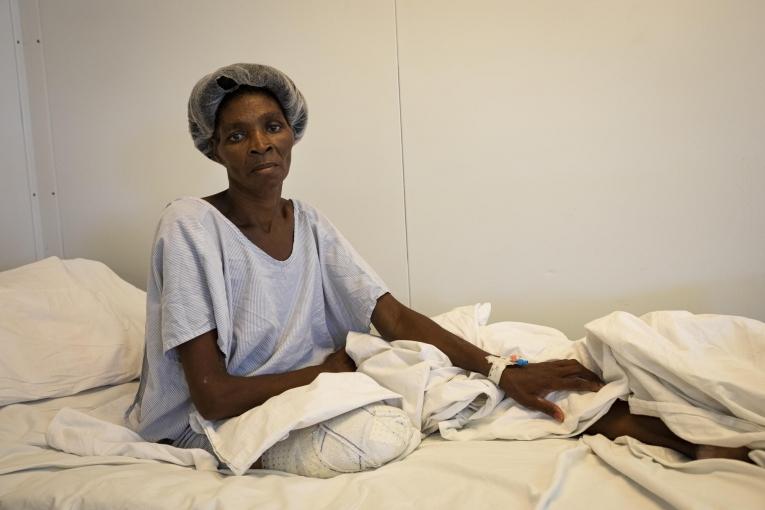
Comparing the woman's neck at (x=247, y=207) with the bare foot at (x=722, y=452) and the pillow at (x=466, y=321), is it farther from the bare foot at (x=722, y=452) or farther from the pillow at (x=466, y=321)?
the bare foot at (x=722, y=452)

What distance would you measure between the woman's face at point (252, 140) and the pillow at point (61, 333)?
0.72 m

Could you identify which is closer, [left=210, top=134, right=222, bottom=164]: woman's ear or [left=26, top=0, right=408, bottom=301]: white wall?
[left=210, top=134, right=222, bottom=164]: woman's ear

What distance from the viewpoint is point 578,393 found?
54.4 inches

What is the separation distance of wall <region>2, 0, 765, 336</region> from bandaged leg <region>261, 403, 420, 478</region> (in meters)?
1.04

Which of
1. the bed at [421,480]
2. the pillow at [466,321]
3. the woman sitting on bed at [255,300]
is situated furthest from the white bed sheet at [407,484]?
the pillow at [466,321]

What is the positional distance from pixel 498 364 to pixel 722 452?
0.49m

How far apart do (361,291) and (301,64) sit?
1026mm

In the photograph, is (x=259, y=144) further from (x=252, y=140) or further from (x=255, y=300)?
(x=255, y=300)

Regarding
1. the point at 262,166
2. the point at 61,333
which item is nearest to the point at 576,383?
the point at 262,166

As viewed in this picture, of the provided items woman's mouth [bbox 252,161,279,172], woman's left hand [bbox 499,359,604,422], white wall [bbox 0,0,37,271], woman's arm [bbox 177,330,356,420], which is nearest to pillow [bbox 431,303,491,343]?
woman's left hand [bbox 499,359,604,422]

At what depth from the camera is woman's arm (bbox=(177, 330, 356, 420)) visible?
4.13ft

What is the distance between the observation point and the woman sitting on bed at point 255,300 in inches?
50.3

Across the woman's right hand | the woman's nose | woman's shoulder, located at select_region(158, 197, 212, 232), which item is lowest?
the woman's right hand

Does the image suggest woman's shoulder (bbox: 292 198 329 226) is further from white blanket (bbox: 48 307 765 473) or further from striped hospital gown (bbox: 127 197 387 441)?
white blanket (bbox: 48 307 765 473)
